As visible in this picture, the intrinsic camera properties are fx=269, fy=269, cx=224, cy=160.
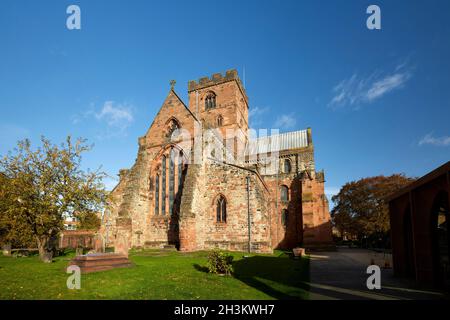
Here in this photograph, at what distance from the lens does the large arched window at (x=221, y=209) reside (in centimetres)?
2215

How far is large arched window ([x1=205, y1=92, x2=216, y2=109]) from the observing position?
41.6m

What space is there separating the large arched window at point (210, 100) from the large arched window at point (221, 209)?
22149 millimetres

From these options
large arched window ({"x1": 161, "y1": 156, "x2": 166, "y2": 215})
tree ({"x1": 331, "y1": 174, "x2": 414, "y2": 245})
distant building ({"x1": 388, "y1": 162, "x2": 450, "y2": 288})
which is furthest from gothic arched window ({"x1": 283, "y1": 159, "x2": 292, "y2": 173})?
distant building ({"x1": 388, "y1": 162, "x2": 450, "y2": 288})

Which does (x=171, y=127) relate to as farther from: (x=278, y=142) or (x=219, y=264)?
(x=278, y=142)

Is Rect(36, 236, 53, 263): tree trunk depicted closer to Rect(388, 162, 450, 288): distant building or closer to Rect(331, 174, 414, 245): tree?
Rect(388, 162, 450, 288): distant building

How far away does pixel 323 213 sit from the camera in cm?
3216

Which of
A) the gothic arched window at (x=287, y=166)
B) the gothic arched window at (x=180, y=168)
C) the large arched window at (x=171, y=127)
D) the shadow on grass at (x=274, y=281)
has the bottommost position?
the shadow on grass at (x=274, y=281)

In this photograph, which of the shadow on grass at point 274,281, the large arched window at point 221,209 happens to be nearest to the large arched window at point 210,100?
the large arched window at point 221,209

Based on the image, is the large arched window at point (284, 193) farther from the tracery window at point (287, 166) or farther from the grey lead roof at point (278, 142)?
the grey lead roof at point (278, 142)

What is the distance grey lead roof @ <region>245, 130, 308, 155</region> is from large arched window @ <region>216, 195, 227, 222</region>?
20.6 metres

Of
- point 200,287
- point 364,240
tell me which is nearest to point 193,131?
point 200,287

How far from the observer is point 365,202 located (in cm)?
4359

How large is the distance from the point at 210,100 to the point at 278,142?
1265 cm

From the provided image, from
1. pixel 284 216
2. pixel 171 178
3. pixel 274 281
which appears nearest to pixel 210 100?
pixel 284 216
